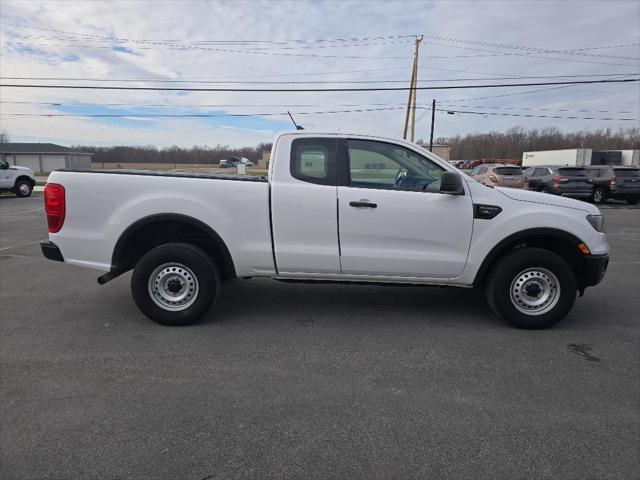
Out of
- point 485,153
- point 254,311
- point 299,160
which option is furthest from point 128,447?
point 485,153

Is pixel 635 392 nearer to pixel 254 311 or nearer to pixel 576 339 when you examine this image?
pixel 576 339

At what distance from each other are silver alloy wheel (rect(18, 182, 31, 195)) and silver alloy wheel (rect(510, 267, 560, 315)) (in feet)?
82.6

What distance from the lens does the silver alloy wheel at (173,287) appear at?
4297mm

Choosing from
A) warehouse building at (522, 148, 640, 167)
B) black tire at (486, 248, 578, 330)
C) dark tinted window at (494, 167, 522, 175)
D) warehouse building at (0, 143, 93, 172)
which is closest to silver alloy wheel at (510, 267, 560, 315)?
black tire at (486, 248, 578, 330)

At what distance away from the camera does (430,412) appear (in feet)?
9.49

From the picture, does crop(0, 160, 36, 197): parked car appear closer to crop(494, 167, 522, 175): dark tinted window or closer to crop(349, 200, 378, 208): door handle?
crop(494, 167, 522, 175): dark tinted window

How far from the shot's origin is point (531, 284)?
4.32m

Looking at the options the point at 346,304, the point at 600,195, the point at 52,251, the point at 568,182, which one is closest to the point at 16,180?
the point at 52,251

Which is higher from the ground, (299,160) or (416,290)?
(299,160)

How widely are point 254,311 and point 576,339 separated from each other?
10.9 feet

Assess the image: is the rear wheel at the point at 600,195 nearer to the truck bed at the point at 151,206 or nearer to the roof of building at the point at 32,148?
the truck bed at the point at 151,206

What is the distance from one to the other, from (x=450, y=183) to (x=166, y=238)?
2.96 meters

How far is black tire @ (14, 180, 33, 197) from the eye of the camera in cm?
2200

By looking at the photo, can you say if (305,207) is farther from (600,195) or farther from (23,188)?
(23,188)
